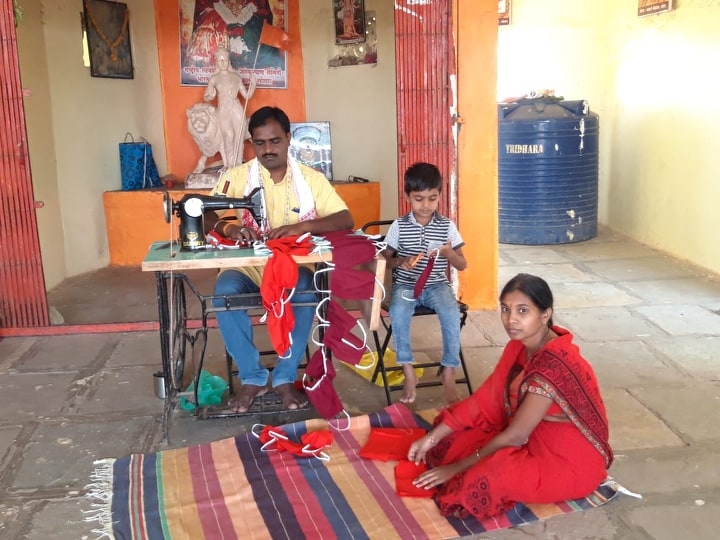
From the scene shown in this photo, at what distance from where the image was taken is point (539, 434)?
250 cm

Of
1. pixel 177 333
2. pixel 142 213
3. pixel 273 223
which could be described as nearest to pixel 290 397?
pixel 177 333

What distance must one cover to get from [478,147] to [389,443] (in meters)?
2.41

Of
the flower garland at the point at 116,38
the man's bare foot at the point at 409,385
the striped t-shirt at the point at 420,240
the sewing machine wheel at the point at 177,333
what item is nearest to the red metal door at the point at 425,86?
the striped t-shirt at the point at 420,240

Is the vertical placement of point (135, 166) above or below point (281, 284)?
above

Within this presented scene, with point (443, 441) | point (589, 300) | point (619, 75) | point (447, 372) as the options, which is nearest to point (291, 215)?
point (447, 372)

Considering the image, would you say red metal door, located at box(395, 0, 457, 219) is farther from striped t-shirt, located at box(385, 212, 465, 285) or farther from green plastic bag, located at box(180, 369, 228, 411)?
green plastic bag, located at box(180, 369, 228, 411)

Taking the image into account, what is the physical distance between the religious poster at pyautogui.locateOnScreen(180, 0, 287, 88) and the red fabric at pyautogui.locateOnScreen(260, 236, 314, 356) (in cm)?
401

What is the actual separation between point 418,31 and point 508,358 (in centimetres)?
255

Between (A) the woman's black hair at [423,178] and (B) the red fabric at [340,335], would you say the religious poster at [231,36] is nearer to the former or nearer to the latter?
(A) the woman's black hair at [423,178]

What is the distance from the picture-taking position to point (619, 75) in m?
7.55

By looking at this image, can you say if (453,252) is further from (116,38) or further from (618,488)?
(116,38)

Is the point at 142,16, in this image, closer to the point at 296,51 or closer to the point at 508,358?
the point at 296,51

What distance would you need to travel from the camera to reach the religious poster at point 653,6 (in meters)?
6.36

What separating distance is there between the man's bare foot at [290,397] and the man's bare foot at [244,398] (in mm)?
105
